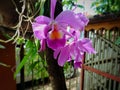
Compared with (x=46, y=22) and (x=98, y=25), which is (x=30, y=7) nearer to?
(x=46, y=22)

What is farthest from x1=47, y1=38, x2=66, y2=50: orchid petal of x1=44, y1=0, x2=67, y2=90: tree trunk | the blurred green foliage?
the blurred green foliage

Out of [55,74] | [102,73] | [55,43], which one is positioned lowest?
[102,73]

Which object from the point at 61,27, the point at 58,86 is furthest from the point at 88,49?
the point at 58,86

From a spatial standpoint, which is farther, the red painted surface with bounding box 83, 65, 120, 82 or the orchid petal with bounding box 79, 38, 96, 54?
the red painted surface with bounding box 83, 65, 120, 82

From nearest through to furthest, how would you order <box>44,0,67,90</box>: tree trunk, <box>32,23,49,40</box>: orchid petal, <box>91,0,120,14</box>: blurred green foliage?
<box>32,23,49,40</box>: orchid petal, <box>44,0,67,90</box>: tree trunk, <box>91,0,120,14</box>: blurred green foliage

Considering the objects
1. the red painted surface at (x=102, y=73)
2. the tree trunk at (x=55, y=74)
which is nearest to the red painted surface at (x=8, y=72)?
the red painted surface at (x=102, y=73)

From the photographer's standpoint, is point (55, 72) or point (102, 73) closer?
point (55, 72)

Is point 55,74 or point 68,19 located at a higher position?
point 68,19

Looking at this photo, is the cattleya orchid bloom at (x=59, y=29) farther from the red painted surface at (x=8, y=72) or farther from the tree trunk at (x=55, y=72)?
the red painted surface at (x=8, y=72)

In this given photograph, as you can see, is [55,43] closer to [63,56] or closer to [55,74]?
[63,56]

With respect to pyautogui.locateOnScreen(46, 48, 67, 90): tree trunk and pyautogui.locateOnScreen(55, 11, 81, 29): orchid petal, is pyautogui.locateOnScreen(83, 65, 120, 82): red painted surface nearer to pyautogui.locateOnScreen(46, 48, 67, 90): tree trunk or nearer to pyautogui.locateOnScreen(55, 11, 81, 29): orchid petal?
pyautogui.locateOnScreen(46, 48, 67, 90): tree trunk

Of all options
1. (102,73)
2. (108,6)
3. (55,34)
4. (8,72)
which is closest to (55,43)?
(55,34)
